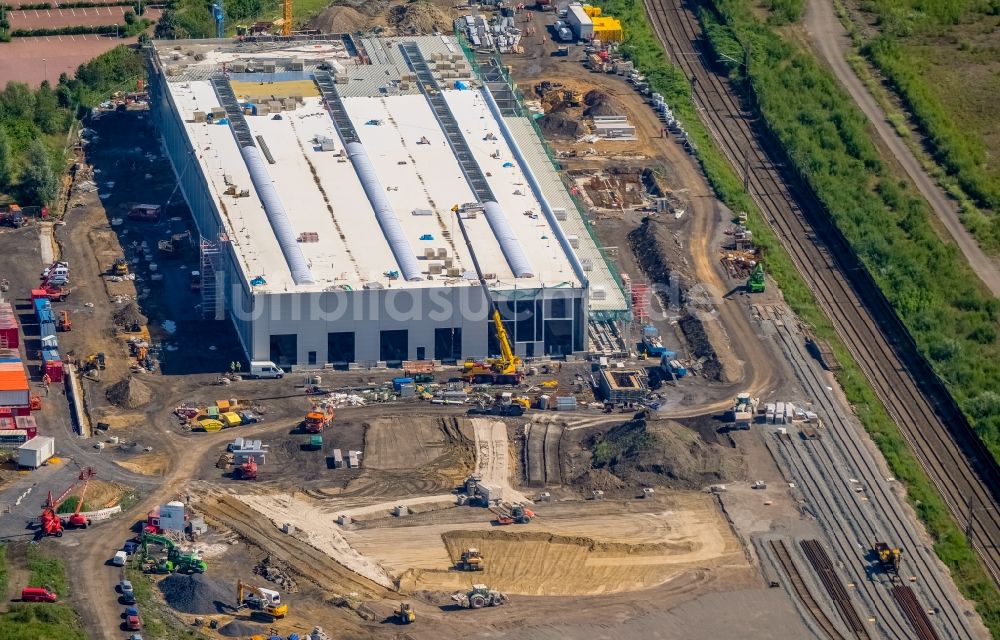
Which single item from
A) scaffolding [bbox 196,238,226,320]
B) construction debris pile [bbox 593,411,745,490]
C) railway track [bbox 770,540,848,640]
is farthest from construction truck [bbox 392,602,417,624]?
scaffolding [bbox 196,238,226,320]

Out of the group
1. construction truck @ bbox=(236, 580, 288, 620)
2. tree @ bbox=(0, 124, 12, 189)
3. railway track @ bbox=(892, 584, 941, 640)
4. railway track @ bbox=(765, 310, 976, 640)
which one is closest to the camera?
construction truck @ bbox=(236, 580, 288, 620)

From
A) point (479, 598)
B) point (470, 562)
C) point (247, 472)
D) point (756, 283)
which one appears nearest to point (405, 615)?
point (479, 598)

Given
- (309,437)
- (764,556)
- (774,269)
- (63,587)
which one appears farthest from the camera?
(774,269)

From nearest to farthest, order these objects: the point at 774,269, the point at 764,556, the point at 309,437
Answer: the point at 764,556 < the point at 309,437 < the point at 774,269

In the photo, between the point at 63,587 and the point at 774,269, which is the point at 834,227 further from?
the point at 63,587

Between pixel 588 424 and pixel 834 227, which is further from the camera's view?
pixel 834 227

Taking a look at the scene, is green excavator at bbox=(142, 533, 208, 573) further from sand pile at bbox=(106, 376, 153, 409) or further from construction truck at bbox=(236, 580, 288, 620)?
sand pile at bbox=(106, 376, 153, 409)

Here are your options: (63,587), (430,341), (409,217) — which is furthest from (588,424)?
(63,587)
